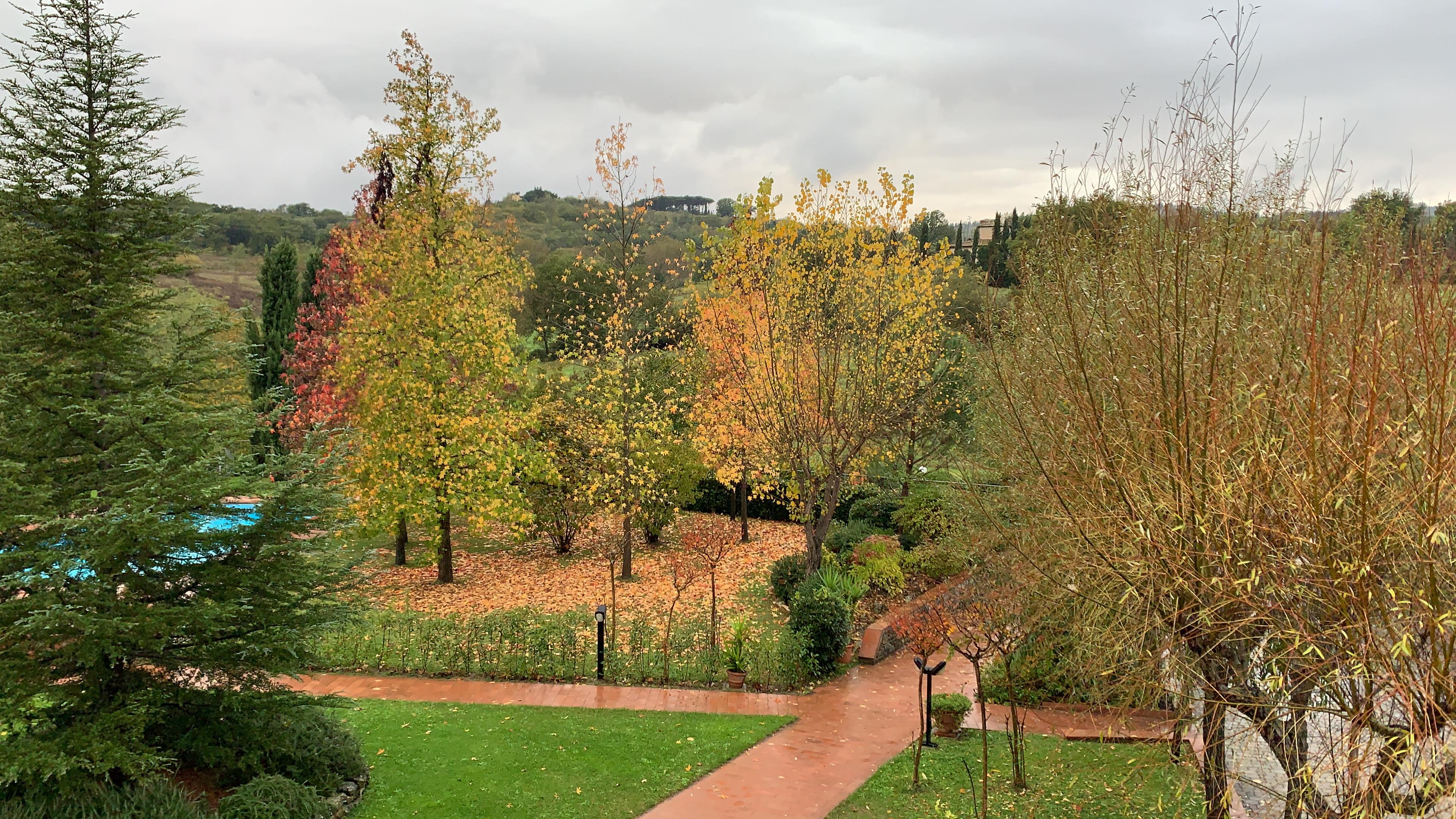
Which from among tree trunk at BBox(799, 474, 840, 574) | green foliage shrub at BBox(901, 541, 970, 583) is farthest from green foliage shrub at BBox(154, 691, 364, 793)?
green foliage shrub at BBox(901, 541, 970, 583)

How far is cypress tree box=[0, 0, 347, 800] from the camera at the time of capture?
6363 millimetres

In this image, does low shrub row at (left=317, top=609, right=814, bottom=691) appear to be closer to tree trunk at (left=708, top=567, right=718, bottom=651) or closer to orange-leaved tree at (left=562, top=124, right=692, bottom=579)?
tree trunk at (left=708, top=567, right=718, bottom=651)

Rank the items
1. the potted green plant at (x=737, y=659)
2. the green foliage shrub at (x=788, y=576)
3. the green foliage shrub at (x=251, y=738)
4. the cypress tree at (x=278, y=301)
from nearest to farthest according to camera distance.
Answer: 1. the green foliage shrub at (x=251, y=738)
2. the potted green plant at (x=737, y=659)
3. the green foliage shrub at (x=788, y=576)
4. the cypress tree at (x=278, y=301)

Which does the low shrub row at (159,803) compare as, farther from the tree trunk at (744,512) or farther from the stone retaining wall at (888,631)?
the tree trunk at (744,512)

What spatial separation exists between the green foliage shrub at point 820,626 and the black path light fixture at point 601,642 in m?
2.67

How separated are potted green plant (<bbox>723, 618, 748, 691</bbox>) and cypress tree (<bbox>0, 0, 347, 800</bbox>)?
5.51 m

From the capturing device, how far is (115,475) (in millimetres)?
6914

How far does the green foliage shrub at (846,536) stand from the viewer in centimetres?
1628

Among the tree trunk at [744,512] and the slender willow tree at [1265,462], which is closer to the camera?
the slender willow tree at [1265,462]

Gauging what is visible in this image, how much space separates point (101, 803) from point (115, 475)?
101 inches

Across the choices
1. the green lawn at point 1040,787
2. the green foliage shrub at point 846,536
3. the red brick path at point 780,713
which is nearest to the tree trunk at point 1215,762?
the green lawn at point 1040,787

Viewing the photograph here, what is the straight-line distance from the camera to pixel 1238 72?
5273 millimetres

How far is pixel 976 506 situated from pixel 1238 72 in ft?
21.1

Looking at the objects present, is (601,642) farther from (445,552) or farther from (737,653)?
(445,552)
